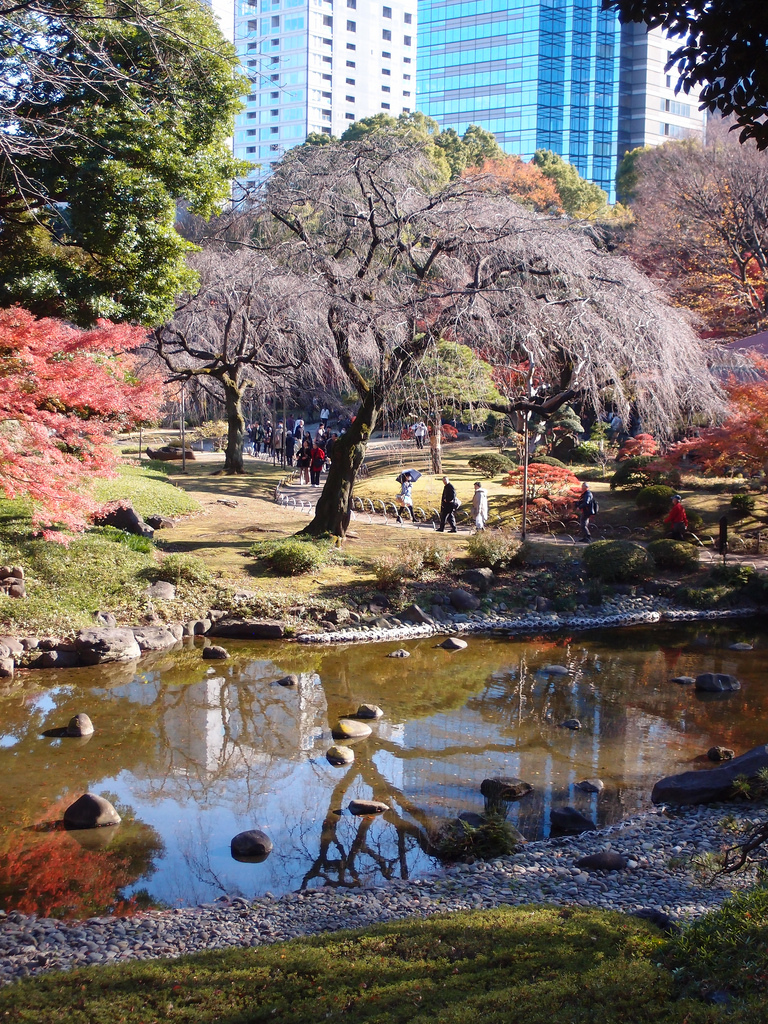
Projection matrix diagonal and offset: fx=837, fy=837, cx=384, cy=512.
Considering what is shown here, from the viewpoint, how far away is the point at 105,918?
5832mm

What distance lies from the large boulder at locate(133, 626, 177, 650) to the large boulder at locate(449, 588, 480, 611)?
196 inches

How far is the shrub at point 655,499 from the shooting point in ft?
65.9

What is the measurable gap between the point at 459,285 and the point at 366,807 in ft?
29.9

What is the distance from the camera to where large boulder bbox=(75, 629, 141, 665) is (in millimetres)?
11695

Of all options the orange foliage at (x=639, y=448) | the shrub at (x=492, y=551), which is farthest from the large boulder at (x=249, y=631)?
the orange foliage at (x=639, y=448)

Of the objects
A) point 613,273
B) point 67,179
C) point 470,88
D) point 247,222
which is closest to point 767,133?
point 613,273

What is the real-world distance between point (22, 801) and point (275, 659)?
5095mm

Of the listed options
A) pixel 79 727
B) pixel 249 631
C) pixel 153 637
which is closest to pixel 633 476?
pixel 249 631

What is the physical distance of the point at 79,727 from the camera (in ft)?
30.8

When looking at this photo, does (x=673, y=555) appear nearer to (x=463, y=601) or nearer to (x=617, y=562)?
(x=617, y=562)

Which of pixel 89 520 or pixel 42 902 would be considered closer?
pixel 42 902

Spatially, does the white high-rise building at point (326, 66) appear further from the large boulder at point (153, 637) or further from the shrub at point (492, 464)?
the large boulder at point (153, 637)

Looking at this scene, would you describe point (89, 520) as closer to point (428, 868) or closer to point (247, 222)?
point (247, 222)

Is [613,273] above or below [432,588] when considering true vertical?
above
